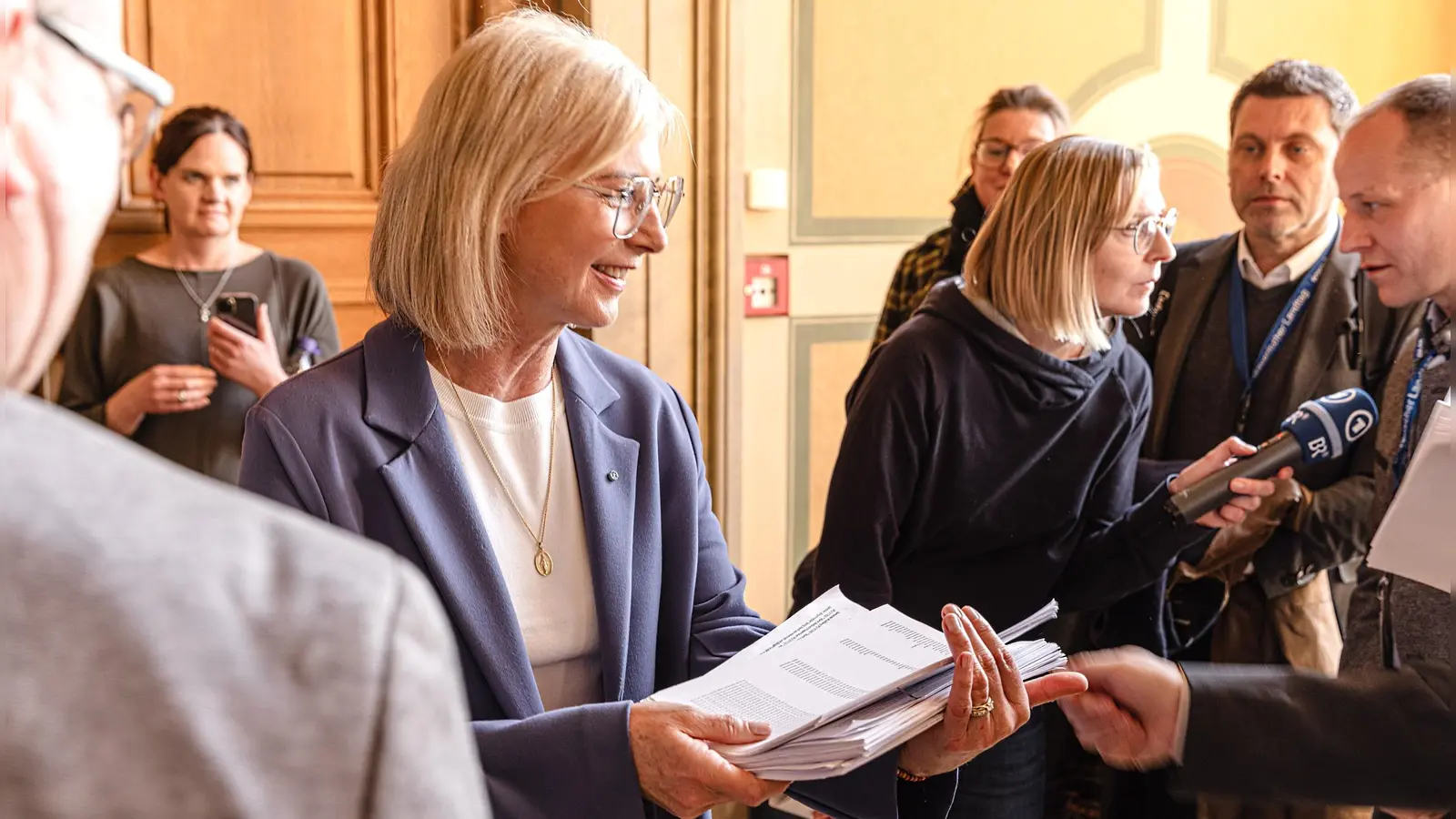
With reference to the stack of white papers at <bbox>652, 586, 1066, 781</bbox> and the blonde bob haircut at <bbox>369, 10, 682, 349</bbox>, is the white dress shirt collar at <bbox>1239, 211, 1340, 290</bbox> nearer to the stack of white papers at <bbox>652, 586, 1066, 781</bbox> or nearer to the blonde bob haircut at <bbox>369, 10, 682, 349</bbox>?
the stack of white papers at <bbox>652, 586, 1066, 781</bbox>

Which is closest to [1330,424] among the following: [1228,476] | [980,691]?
[1228,476]

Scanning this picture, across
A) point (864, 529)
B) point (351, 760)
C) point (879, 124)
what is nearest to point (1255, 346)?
point (864, 529)

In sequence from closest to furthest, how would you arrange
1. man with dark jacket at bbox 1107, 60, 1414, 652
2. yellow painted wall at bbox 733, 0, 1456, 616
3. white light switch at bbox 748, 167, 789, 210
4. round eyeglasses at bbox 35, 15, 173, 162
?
1. round eyeglasses at bbox 35, 15, 173, 162
2. man with dark jacket at bbox 1107, 60, 1414, 652
3. white light switch at bbox 748, 167, 789, 210
4. yellow painted wall at bbox 733, 0, 1456, 616

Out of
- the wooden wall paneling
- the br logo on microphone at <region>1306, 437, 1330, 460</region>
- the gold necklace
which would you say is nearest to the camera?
the gold necklace

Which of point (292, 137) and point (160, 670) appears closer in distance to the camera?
point (160, 670)

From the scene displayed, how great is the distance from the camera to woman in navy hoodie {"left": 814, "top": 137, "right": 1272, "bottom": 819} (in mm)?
Result: 2357

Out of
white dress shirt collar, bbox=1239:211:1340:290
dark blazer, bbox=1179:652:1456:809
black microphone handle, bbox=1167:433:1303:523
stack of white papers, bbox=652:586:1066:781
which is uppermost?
white dress shirt collar, bbox=1239:211:1340:290

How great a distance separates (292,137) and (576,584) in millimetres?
2078

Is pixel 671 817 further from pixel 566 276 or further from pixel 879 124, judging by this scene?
pixel 879 124

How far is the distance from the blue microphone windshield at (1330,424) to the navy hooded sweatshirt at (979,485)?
257mm

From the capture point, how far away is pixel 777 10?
13.3ft

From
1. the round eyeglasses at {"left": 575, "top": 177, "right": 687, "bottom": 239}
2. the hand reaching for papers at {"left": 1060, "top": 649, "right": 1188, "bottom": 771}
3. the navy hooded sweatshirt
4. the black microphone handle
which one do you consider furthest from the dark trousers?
the round eyeglasses at {"left": 575, "top": 177, "right": 687, "bottom": 239}

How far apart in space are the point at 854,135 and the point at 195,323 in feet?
7.48

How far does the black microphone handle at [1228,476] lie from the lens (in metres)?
2.32
